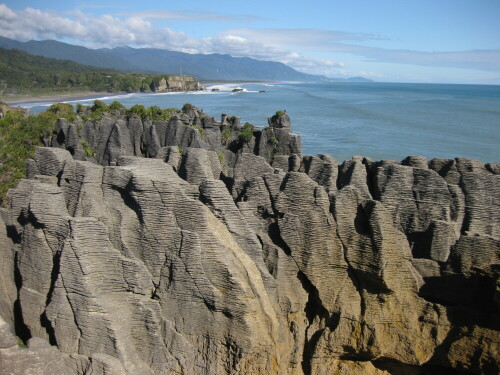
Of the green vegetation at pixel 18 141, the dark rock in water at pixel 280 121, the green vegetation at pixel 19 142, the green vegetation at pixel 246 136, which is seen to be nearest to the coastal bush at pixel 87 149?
the green vegetation at pixel 19 142

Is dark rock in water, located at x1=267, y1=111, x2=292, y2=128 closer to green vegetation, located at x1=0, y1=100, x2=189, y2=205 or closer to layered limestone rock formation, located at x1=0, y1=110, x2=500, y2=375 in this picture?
green vegetation, located at x1=0, y1=100, x2=189, y2=205

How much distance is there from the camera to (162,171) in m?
10.0

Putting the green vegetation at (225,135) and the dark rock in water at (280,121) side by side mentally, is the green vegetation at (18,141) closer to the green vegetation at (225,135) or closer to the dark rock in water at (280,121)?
the green vegetation at (225,135)

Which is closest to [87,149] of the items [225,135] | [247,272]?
[225,135]

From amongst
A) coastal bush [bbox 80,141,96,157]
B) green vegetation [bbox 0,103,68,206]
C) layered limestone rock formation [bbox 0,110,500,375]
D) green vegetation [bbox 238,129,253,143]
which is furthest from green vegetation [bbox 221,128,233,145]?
layered limestone rock formation [bbox 0,110,500,375]

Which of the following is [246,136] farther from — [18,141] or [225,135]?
[18,141]

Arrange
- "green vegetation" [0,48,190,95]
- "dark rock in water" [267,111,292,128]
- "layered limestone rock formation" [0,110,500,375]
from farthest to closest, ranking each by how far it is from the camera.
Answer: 1. "green vegetation" [0,48,190,95]
2. "dark rock in water" [267,111,292,128]
3. "layered limestone rock formation" [0,110,500,375]

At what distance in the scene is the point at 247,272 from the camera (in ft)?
30.1

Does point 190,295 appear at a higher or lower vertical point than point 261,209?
lower

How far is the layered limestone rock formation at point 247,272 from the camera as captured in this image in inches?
345

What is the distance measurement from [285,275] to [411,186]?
13.2ft

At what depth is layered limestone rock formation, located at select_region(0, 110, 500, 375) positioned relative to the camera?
8766 millimetres

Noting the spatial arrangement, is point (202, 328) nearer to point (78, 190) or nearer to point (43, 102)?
point (78, 190)

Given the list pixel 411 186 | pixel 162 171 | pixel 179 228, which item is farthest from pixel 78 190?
pixel 411 186
